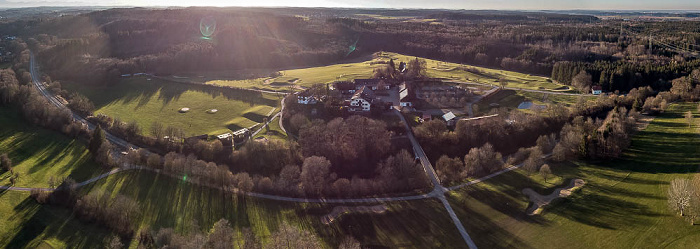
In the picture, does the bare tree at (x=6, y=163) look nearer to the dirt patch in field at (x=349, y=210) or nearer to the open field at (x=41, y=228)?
the open field at (x=41, y=228)

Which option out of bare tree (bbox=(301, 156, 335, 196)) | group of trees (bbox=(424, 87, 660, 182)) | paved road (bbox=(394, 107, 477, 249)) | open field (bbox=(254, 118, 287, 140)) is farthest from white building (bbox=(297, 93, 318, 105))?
bare tree (bbox=(301, 156, 335, 196))

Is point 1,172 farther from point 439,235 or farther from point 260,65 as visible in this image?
point 260,65

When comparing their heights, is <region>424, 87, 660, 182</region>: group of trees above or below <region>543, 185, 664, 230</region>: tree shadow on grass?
above

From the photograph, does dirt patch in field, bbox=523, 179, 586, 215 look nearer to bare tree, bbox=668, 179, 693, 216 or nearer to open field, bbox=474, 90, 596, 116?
bare tree, bbox=668, 179, 693, 216

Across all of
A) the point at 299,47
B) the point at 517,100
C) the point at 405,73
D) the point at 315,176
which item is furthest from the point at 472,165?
the point at 299,47

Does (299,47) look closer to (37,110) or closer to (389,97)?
(389,97)

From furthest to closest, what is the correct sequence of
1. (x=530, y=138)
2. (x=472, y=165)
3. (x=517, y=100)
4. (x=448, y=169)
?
(x=517, y=100) < (x=530, y=138) < (x=472, y=165) < (x=448, y=169)
